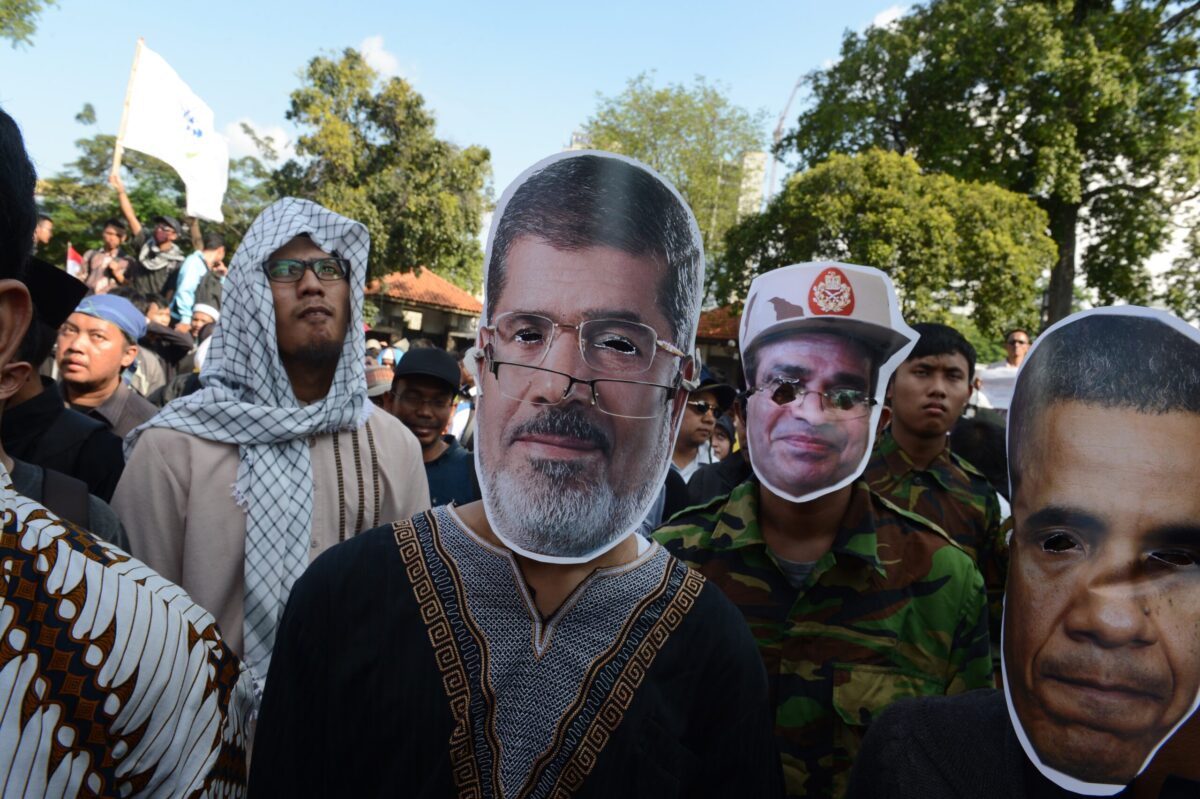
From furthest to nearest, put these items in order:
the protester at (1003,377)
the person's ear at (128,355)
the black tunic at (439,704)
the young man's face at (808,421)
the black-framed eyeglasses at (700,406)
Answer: the protester at (1003,377) → the black-framed eyeglasses at (700,406) → the person's ear at (128,355) → the young man's face at (808,421) → the black tunic at (439,704)

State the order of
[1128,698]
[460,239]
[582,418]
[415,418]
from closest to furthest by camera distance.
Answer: [1128,698], [582,418], [415,418], [460,239]

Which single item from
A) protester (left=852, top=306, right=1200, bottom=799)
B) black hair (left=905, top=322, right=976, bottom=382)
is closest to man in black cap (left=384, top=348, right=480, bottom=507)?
black hair (left=905, top=322, right=976, bottom=382)

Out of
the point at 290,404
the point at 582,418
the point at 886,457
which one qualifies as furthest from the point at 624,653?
the point at 886,457

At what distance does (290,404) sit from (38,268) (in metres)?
0.77

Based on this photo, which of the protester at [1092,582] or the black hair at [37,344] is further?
the black hair at [37,344]

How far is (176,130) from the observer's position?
8.34 m

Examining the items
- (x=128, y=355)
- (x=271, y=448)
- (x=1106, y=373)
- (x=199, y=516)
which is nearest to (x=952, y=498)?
(x=1106, y=373)

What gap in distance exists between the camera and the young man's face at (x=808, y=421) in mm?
2316

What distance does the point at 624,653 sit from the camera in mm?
1484

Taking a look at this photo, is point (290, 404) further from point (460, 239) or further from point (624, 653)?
point (460, 239)

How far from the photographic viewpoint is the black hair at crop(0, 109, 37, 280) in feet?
3.38

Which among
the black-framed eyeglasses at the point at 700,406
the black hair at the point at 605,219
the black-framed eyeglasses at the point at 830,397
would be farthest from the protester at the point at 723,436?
the black hair at the point at 605,219

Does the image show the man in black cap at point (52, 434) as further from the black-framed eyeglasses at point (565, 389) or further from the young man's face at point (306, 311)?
the black-framed eyeglasses at point (565, 389)

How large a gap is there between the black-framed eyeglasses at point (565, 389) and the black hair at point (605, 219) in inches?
5.5
